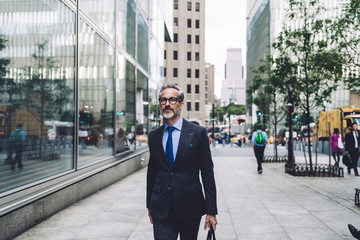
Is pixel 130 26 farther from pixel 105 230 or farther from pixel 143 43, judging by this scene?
pixel 105 230

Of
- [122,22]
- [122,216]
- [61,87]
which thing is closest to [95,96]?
[61,87]

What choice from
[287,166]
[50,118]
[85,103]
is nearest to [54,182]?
[50,118]

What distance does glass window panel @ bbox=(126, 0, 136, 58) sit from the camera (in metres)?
14.3

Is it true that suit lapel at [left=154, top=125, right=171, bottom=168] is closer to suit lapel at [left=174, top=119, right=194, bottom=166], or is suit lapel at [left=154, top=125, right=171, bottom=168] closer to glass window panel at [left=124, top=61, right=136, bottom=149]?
suit lapel at [left=174, top=119, right=194, bottom=166]

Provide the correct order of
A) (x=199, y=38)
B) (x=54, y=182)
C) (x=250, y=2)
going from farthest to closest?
(x=250, y=2) → (x=199, y=38) → (x=54, y=182)

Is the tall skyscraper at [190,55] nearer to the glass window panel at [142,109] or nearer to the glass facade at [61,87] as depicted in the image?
the glass window panel at [142,109]

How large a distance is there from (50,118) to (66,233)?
2.66 metres

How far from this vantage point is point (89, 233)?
5.31m

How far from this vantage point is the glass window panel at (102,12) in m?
9.26

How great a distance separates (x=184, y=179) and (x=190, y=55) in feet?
230

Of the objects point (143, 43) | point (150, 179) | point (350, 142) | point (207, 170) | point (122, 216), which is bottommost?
point (122, 216)

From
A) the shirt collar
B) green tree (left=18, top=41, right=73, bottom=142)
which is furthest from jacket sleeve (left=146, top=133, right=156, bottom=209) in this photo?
green tree (left=18, top=41, right=73, bottom=142)

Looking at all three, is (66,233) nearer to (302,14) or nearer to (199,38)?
(302,14)

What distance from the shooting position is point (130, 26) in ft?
48.8
